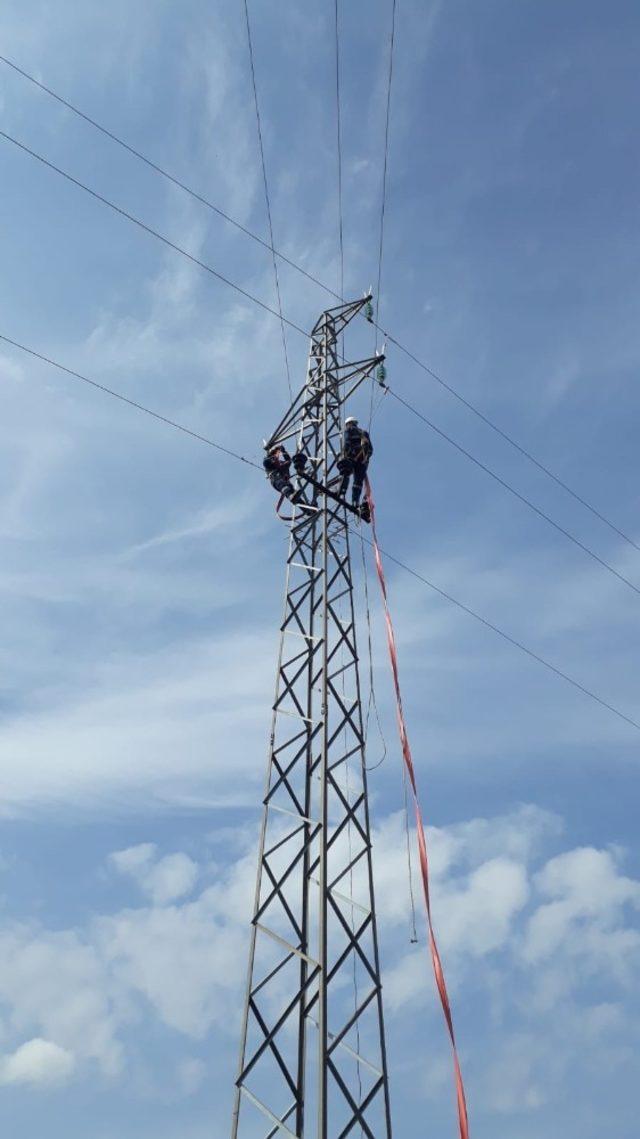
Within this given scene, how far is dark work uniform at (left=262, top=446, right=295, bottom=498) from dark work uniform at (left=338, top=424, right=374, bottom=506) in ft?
3.85

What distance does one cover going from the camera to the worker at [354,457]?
56.7 ft

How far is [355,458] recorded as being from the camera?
17.4 meters

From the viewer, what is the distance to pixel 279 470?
1745 cm

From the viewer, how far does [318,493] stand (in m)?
16.9

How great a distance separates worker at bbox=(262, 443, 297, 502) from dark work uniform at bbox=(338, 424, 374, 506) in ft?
3.79

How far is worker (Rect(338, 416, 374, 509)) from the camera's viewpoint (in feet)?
56.7

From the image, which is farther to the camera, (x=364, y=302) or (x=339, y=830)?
(x=364, y=302)

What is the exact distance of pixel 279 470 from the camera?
17.5 metres

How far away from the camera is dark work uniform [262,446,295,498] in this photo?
56.7 feet

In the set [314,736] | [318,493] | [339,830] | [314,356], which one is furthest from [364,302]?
[339,830]

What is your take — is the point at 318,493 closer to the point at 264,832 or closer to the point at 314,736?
the point at 314,736

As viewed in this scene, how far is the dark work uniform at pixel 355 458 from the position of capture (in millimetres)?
17281

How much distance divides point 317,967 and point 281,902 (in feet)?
4.83

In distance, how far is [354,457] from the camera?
17375mm
